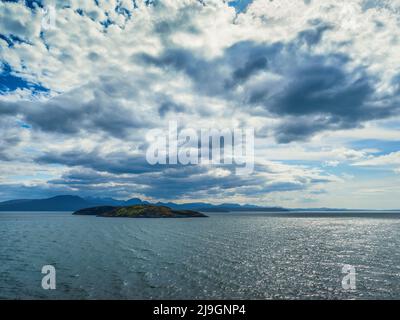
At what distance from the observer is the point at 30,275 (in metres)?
47.5

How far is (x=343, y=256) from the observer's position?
6675 centimetres
